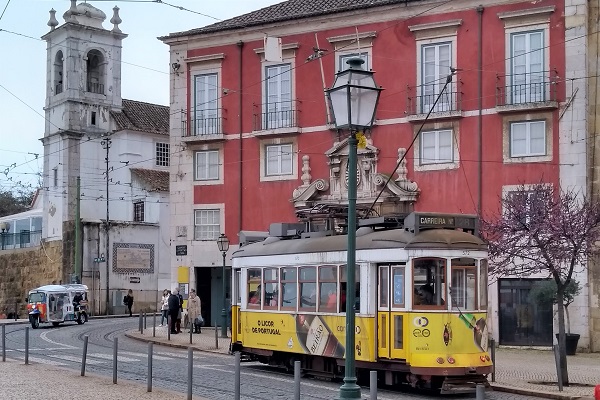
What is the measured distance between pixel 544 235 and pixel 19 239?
49.7 metres

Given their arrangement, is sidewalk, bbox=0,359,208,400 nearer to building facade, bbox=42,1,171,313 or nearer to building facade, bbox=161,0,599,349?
building facade, bbox=161,0,599,349

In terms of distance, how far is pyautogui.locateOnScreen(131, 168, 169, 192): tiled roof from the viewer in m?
→ 61.1

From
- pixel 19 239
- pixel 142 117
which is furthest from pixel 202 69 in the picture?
pixel 19 239

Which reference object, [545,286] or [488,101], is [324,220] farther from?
[488,101]

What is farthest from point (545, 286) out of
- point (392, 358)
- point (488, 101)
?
point (392, 358)

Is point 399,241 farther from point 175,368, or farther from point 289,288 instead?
point 175,368

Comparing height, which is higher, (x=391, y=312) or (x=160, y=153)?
(x=160, y=153)

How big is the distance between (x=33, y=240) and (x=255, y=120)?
3327 cm

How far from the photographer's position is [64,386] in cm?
1791

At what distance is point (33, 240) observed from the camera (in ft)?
213

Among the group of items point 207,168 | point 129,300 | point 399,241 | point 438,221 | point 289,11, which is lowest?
point 129,300

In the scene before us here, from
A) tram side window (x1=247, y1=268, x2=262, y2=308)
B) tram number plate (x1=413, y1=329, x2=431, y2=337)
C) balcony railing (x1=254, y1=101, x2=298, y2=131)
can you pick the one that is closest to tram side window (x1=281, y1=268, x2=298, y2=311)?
tram side window (x1=247, y1=268, x2=262, y2=308)

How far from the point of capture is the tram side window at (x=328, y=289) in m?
19.8

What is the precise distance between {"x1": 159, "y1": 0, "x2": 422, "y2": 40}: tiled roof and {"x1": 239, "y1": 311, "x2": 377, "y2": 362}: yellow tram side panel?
1418 centimetres
